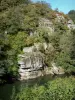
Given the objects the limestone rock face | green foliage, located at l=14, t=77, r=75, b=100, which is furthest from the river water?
green foliage, located at l=14, t=77, r=75, b=100

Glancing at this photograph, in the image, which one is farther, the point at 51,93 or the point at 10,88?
the point at 10,88

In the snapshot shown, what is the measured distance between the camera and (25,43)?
2814cm

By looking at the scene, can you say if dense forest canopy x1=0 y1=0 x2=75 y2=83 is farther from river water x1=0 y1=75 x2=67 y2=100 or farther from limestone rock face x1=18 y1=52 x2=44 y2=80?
river water x1=0 y1=75 x2=67 y2=100

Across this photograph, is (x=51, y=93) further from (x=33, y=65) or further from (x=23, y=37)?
(x=23, y=37)

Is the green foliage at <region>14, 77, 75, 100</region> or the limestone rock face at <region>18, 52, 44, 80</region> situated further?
the limestone rock face at <region>18, 52, 44, 80</region>

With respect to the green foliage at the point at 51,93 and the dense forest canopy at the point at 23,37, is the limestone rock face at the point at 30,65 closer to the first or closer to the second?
the dense forest canopy at the point at 23,37

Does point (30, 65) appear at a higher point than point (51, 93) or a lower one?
lower

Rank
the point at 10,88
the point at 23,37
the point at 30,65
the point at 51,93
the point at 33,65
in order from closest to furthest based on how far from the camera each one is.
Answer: the point at 51,93 < the point at 10,88 < the point at 30,65 < the point at 33,65 < the point at 23,37

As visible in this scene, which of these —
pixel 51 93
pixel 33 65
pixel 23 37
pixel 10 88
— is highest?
pixel 51 93

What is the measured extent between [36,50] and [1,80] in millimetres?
7019

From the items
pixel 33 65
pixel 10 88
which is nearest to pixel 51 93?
pixel 10 88

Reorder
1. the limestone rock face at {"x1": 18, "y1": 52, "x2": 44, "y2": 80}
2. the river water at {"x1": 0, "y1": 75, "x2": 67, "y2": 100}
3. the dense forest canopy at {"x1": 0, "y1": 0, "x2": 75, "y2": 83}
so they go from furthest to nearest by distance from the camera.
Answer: the limestone rock face at {"x1": 18, "y1": 52, "x2": 44, "y2": 80}
the dense forest canopy at {"x1": 0, "y1": 0, "x2": 75, "y2": 83}
the river water at {"x1": 0, "y1": 75, "x2": 67, "y2": 100}

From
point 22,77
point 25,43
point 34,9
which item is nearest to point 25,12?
point 34,9

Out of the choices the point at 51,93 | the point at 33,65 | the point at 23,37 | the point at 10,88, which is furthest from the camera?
the point at 23,37
